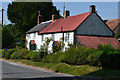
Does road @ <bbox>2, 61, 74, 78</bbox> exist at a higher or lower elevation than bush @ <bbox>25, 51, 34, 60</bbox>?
lower

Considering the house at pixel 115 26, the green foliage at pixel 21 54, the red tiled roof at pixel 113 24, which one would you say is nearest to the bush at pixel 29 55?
the green foliage at pixel 21 54

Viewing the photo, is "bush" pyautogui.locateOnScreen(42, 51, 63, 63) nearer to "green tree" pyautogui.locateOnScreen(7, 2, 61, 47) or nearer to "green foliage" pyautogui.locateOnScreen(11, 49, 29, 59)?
"green foliage" pyautogui.locateOnScreen(11, 49, 29, 59)

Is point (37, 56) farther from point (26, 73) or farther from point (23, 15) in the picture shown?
point (23, 15)

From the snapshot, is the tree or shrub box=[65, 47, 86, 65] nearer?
shrub box=[65, 47, 86, 65]

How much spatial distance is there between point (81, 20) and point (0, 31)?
2187 cm

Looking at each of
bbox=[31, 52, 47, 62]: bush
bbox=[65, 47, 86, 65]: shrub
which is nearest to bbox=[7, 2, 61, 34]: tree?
bbox=[31, 52, 47, 62]: bush

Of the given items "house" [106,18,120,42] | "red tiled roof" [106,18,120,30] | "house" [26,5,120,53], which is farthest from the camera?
"red tiled roof" [106,18,120,30]

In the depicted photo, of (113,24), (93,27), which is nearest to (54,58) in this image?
(93,27)

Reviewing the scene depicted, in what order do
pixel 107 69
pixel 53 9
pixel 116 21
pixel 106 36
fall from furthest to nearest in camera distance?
pixel 53 9 < pixel 116 21 < pixel 106 36 < pixel 107 69

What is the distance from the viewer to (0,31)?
155 feet

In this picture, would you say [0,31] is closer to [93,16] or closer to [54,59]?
[93,16]

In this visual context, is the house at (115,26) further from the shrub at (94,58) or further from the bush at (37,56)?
the shrub at (94,58)

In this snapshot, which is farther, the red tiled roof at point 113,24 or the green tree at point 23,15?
the green tree at point 23,15

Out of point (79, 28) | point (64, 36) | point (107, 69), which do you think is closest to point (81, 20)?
point (79, 28)
